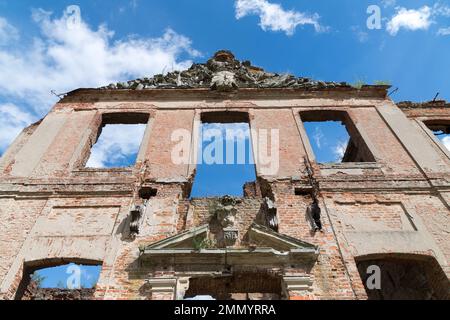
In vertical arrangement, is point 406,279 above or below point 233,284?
above

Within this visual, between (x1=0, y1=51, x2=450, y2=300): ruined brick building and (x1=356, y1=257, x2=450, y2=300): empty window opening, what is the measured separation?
0.04 metres

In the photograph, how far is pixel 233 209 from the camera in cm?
738

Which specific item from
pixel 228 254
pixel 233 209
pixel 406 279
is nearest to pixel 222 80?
pixel 233 209

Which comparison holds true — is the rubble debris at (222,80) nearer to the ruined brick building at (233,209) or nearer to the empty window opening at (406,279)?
the ruined brick building at (233,209)

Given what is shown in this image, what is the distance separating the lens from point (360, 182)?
8.22 m

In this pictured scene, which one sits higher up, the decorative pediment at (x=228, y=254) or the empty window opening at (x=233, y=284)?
the decorative pediment at (x=228, y=254)

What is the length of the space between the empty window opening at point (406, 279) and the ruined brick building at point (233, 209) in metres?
0.04

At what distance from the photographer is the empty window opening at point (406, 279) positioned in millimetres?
6559

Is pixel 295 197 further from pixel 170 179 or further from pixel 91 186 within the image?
pixel 91 186

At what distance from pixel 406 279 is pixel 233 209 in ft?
14.9

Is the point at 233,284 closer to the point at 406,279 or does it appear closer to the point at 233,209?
the point at 233,209

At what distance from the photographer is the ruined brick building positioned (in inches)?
254

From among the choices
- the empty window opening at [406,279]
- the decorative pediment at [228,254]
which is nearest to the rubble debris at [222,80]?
the empty window opening at [406,279]

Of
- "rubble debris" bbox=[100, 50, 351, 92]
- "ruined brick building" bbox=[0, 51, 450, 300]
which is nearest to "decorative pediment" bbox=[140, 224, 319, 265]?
"ruined brick building" bbox=[0, 51, 450, 300]
